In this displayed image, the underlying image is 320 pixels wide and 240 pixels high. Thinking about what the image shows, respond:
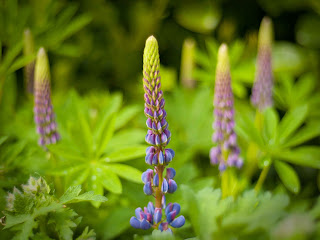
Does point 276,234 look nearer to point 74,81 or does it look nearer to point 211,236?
point 211,236

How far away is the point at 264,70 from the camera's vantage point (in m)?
2.20

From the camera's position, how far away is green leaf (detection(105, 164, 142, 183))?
1566 mm

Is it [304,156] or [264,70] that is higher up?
[264,70]

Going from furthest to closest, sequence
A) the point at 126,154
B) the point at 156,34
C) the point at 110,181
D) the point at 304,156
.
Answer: the point at 156,34 < the point at 304,156 < the point at 126,154 < the point at 110,181

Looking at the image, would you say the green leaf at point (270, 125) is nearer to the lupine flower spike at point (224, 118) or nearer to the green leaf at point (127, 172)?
the lupine flower spike at point (224, 118)

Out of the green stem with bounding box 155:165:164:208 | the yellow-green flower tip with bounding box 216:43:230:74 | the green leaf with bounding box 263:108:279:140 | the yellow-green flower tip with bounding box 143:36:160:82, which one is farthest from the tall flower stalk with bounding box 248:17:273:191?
the yellow-green flower tip with bounding box 143:36:160:82

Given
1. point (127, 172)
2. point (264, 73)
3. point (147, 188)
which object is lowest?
point (147, 188)

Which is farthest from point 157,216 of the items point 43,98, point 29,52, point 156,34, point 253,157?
point 156,34

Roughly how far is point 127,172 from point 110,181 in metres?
0.09

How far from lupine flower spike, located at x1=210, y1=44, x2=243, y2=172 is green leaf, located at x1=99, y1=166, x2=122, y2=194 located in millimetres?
558

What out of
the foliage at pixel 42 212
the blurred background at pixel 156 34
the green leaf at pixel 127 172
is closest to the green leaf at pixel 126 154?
the green leaf at pixel 127 172

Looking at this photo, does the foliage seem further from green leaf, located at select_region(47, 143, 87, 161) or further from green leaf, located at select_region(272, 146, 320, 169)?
green leaf, located at select_region(272, 146, 320, 169)

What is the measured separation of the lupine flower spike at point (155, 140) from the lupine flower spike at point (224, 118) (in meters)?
0.57

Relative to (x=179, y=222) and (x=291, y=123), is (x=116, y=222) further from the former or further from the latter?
(x=291, y=123)
